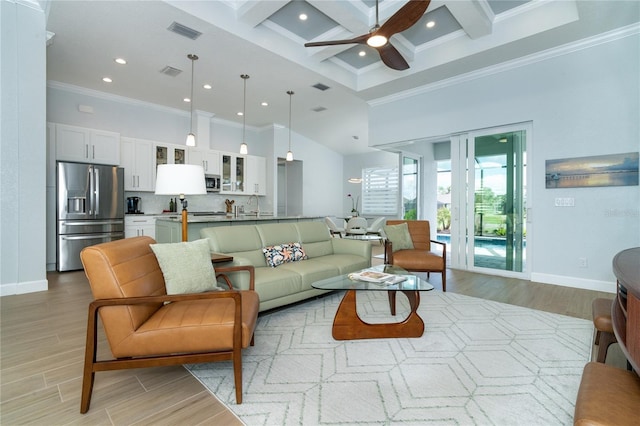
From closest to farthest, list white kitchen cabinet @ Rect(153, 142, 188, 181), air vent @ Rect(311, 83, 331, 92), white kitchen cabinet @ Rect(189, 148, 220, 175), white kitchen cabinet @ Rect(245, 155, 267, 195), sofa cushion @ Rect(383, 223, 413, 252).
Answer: sofa cushion @ Rect(383, 223, 413, 252) → air vent @ Rect(311, 83, 331, 92) → white kitchen cabinet @ Rect(153, 142, 188, 181) → white kitchen cabinet @ Rect(189, 148, 220, 175) → white kitchen cabinet @ Rect(245, 155, 267, 195)

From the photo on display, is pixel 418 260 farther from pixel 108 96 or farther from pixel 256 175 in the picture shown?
pixel 108 96

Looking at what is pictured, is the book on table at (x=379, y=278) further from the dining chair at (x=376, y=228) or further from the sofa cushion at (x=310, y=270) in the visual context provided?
the dining chair at (x=376, y=228)

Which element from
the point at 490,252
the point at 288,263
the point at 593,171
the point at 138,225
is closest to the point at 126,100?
the point at 138,225

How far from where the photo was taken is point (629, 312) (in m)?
1.09

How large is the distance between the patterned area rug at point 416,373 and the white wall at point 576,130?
5.25 ft

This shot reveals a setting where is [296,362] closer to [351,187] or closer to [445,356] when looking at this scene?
[445,356]

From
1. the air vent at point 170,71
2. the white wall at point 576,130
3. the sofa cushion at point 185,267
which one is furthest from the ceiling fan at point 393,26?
the air vent at point 170,71

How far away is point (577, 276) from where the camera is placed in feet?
13.3

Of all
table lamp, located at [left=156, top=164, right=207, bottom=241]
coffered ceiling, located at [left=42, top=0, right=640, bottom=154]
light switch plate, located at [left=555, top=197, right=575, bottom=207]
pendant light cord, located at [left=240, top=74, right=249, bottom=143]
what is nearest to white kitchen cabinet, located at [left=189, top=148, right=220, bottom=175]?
pendant light cord, located at [left=240, top=74, right=249, bottom=143]

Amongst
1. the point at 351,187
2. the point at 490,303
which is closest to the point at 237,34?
the point at 490,303

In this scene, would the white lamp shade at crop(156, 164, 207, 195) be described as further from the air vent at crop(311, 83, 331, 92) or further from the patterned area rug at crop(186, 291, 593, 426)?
the air vent at crop(311, 83, 331, 92)

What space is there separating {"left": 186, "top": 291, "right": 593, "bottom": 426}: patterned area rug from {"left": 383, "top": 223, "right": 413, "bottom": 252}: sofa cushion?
1526mm

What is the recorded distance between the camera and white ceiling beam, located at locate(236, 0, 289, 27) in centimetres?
354

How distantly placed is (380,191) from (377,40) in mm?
6437
